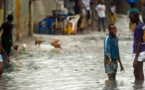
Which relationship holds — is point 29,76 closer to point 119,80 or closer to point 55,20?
point 119,80

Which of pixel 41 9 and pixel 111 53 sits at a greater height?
pixel 41 9

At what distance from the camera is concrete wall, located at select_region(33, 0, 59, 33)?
2527cm

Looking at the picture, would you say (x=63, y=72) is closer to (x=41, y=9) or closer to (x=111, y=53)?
(x=111, y=53)

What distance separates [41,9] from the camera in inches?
1004

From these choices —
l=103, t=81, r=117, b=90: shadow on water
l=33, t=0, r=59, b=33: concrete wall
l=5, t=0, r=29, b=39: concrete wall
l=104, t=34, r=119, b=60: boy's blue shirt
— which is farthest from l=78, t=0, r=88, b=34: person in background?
l=103, t=81, r=117, b=90: shadow on water

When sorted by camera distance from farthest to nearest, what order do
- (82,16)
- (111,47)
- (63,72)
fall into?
(82,16) < (63,72) < (111,47)

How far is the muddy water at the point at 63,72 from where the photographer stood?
31.0 feet

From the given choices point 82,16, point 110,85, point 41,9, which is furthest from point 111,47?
point 82,16

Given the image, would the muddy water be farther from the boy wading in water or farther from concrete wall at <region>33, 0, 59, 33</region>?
concrete wall at <region>33, 0, 59, 33</region>

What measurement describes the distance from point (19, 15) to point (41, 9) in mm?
5342

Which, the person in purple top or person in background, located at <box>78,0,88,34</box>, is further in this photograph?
person in background, located at <box>78,0,88,34</box>

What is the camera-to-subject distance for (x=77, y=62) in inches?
546

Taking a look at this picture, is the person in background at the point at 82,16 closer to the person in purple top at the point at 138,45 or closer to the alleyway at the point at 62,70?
the alleyway at the point at 62,70

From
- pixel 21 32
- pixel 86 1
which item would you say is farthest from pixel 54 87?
pixel 86 1
